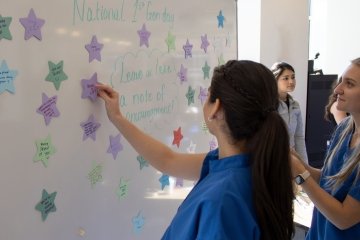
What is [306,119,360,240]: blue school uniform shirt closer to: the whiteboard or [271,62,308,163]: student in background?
the whiteboard

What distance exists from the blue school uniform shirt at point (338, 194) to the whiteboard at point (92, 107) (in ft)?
1.88

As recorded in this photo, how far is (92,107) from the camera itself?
119cm

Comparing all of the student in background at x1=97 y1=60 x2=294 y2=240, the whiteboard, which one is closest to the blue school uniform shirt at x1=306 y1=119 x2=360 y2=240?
the student in background at x1=97 y1=60 x2=294 y2=240

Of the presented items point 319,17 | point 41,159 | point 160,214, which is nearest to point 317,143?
point 319,17

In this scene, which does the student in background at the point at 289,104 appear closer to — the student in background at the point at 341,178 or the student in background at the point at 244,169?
the student in background at the point at 341,178

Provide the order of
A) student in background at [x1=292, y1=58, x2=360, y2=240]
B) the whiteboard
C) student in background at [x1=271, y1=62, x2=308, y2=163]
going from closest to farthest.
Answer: the whiteboard
student in background at [x1=292, y1=58, x2=360, y2=240]
student in background at [x1=271, y1=62, x2=308, y2=163]

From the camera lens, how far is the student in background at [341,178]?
45.8 inches

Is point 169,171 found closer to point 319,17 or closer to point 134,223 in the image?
point 134,223

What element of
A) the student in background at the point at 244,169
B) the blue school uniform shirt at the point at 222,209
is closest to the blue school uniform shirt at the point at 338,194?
the student in background at the point at 244,169

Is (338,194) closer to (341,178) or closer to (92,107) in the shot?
(341,178)

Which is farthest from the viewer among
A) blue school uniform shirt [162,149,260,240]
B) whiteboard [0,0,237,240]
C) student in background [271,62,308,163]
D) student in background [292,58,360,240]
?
student in background [271,62,308,163]

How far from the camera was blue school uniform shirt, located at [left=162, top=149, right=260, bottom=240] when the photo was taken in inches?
32.4

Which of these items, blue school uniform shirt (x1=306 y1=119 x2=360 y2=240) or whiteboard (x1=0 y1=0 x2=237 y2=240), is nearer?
whiteboard (x1=0 y1=0 x2=237 y2=240)

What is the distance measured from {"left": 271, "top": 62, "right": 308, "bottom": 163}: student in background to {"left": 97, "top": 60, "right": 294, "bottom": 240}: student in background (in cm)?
194
